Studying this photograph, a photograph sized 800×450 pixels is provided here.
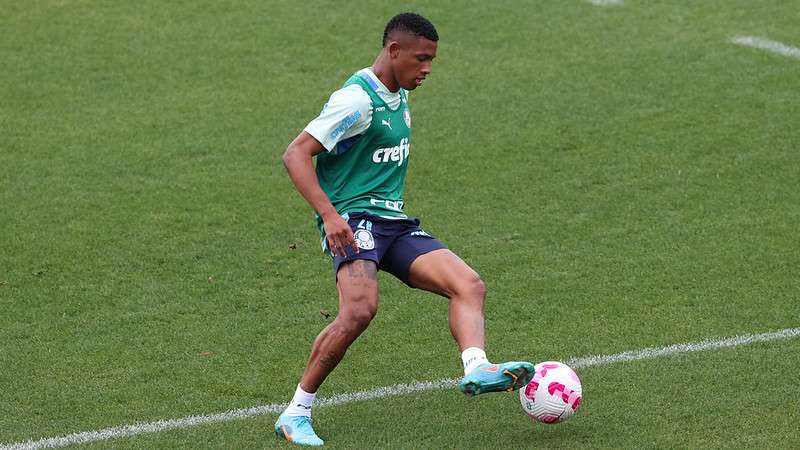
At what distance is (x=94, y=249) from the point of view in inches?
369

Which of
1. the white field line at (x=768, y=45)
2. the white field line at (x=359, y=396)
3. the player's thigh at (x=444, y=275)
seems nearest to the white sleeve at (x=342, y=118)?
the player's thigh at (x=444, y=275)

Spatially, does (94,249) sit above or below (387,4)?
below

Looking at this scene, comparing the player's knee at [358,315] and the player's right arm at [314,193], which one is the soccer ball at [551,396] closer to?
the player's knee at [358,315]

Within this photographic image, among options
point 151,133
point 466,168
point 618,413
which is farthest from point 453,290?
point 151,133

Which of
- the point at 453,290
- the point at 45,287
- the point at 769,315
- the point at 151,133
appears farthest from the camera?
the point at 151,133

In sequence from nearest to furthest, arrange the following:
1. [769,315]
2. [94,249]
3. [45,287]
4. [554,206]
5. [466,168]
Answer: [769,315]
[45,287]
[94,249]
[554,206]
[466,168]

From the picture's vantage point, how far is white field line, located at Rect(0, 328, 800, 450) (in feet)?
21.2

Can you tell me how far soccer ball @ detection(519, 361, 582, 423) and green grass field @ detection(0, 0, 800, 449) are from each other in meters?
0.15

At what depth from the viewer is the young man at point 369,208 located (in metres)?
6.15

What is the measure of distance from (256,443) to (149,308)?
7.57 ft

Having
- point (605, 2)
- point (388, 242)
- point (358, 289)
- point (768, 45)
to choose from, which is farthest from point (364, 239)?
point (605, 2)

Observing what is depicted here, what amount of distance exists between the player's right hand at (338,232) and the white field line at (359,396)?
1.19 metres

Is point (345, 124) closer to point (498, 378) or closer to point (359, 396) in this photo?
point (498, 378)

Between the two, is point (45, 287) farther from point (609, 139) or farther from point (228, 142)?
point (609, 139)
